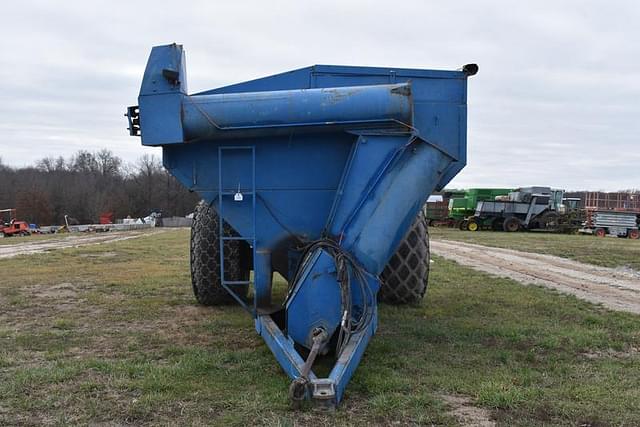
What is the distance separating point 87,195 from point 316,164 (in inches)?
3049

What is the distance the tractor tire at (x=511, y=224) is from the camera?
3519cm

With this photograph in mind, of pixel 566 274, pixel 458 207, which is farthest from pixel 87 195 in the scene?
pixel 566 274

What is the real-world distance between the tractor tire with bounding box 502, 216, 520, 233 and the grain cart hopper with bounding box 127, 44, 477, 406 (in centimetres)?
3178

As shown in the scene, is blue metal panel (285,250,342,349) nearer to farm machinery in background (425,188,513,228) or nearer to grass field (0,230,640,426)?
grass field (0,230,640,426)

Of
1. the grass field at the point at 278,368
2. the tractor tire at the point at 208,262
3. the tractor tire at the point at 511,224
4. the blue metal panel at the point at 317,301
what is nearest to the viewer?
the grass field at the point at 278,368

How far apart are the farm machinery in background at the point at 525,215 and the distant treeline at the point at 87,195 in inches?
1637

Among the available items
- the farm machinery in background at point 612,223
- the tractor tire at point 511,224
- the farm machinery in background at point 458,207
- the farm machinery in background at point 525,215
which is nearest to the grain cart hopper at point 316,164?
the farm machinery in background at point 612,223

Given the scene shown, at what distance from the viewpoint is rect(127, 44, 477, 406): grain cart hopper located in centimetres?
442

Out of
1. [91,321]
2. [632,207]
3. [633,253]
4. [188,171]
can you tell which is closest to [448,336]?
[188,171]

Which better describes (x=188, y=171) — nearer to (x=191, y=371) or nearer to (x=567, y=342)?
(x=191, y=371)

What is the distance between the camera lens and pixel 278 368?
4625mm

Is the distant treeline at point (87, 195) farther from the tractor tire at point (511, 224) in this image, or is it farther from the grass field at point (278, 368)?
the grass field at point (278, 368)

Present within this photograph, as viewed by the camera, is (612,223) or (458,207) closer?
(612,223)

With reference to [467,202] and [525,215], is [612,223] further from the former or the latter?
[467,202]
